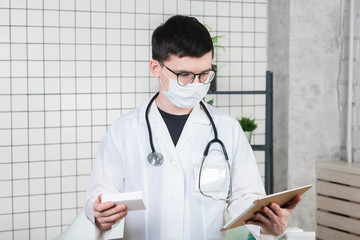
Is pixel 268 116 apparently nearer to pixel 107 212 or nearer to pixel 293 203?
pixel 293 203

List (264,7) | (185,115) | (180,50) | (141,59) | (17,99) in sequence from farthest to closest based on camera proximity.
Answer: (264,7) → (141,59) → (17,99) → (185,115) → (180,50)

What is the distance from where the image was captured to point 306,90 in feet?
9.78

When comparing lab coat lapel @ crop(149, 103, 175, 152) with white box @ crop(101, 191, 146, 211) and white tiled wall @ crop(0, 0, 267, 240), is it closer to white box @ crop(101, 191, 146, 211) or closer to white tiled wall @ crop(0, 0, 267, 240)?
white box @ crop(101, 191, 146, 211)

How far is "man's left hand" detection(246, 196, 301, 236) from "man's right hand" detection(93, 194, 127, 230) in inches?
15.9

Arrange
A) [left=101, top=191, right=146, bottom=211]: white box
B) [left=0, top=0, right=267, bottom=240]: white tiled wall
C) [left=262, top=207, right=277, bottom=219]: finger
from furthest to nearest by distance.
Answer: [left=0, top=0, right=267, bottom=240]: white tiled wall, [left=262, top=207, right=277, bottom=219]: finger, [left=101, top=191, right=146, bottom=211]: white box

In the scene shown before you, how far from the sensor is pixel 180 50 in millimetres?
1347

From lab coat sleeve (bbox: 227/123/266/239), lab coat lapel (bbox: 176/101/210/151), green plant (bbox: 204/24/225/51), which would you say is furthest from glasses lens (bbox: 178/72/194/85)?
green plant (bbox: 204/24/225/51)

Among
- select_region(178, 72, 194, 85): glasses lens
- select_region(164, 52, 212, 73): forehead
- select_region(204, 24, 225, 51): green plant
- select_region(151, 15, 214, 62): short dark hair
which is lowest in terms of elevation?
select_region(178, 72, 194, 85): glasses lens

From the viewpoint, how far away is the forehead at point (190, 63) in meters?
1.35

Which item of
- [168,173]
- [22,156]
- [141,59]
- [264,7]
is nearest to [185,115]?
[168,173]

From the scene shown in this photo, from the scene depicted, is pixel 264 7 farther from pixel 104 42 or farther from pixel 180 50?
pixel 180 50

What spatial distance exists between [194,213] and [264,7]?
89.5 inches

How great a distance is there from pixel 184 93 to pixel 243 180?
36cm

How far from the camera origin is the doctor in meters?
1.35
